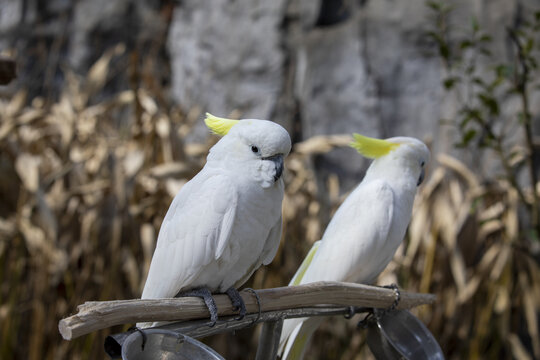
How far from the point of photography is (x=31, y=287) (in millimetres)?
1597

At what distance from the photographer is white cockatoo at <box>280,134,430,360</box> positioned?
121cm

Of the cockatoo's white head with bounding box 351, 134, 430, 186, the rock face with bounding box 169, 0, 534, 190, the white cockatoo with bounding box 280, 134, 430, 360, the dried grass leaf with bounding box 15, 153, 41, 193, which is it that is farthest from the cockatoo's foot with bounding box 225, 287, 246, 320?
the rock face with bounding box 169, 0, 534, 190

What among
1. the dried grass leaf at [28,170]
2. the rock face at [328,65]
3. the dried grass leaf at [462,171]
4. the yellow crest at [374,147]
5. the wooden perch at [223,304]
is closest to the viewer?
the wooden perch at [223,304]

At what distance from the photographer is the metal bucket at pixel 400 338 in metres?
0.95

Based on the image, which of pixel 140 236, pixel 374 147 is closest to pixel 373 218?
pixel 374 147

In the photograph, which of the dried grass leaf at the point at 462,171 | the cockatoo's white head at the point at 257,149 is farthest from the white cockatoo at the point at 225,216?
the dried grass leaf at the point at 462,171

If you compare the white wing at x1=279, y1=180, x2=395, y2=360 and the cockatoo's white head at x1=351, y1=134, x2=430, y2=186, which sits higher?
the cockatoo's white head at x1=351, y1=134, x2=430, y2=186

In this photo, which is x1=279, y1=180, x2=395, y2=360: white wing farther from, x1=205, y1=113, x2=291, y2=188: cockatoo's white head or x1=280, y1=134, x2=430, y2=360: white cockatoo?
x1=205, y1=113, x2=291, y2=188: cockatoo's white head

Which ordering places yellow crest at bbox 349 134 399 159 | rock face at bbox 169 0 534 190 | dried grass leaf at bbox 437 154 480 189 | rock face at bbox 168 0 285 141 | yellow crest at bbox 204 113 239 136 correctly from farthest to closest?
rock face at bbox 168 0 285 141
rock face at bbox 169 0 534 190
dried grass leaf at bbox 437 154 480 189
yellow crest at bbox 349 134 399 159
yellow crest at bbox 204 113 239 136

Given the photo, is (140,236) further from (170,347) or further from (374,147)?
(170,347)

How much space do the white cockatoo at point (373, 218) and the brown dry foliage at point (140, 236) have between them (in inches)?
15.1

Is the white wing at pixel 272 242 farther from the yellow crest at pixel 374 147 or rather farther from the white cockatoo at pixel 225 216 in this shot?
the yellow crest at pixel 374 147

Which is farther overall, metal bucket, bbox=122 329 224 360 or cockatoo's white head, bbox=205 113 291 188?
cockatoo's white head, bbox=205 113 291 188

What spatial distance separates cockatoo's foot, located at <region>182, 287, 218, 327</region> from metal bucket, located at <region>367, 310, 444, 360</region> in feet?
1.15
